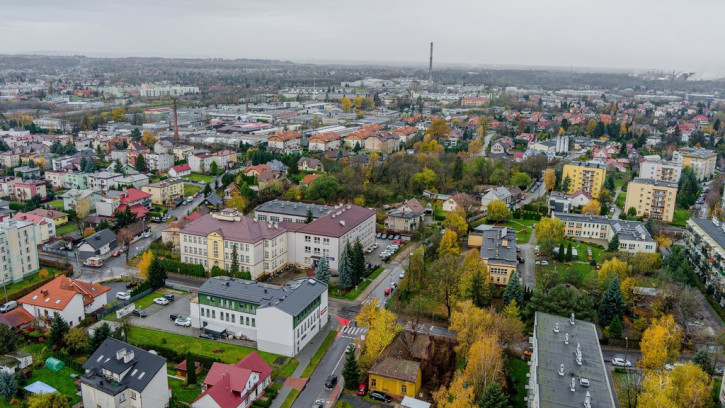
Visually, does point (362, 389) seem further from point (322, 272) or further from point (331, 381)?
point (322, 272)

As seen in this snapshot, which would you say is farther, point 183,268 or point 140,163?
point 140,163

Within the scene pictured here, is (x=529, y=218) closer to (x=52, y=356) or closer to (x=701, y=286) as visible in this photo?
(x=701, y=286)

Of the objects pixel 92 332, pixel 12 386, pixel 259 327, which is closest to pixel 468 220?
pixel 259 327

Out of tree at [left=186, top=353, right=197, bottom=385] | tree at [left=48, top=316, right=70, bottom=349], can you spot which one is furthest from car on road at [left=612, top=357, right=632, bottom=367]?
tree at [left=48, top=316, right=70, bottom=349]

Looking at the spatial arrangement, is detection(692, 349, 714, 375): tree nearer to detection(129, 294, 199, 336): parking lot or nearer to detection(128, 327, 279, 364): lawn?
detection(128, 327, 279, 364): lawn

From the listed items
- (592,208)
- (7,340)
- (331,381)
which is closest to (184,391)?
(331,381)

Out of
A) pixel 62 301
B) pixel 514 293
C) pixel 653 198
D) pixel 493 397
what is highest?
pixel 653 198
